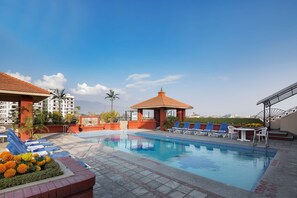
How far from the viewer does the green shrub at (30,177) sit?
204cm

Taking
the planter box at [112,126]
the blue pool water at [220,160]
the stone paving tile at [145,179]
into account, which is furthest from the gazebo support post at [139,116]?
the stone paving tile at [145,179]

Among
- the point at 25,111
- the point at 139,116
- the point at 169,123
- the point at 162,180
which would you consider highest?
the point at 25,111

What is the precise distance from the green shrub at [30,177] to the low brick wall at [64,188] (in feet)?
0.50

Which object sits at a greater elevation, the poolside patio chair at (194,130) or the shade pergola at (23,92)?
the shade pergola at (23,92)

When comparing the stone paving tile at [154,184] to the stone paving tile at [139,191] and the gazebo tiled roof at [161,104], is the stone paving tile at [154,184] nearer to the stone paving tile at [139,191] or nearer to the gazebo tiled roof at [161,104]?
the stone paving tile at [139,191]

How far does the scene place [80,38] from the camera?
16125mm

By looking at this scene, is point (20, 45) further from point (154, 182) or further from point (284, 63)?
point (284, 63)

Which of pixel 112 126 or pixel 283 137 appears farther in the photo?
pixel 112 126

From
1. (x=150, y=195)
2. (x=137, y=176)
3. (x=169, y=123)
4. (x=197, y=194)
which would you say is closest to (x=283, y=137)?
(x=169, y=123)

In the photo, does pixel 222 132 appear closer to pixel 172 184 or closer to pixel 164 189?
pixel 172 184

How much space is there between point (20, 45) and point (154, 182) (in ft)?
65.4

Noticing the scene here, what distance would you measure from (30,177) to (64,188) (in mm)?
562

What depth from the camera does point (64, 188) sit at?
6.90ft

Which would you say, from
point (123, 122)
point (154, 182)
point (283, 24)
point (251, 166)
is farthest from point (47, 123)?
point (283, 24)
